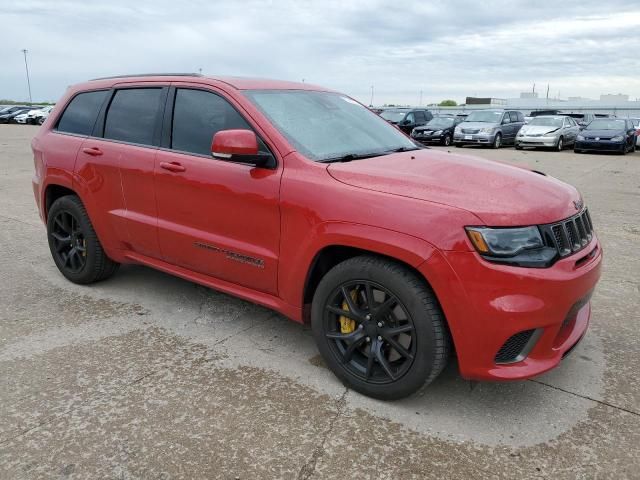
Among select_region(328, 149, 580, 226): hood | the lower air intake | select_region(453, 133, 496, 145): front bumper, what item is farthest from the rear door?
select_region(453, 133, 496, 145): front bumper

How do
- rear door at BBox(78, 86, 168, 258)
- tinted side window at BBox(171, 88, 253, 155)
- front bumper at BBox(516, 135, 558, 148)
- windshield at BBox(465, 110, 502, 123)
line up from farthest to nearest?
windshield at BBox(465, 110, 502, 123), front bumper at BBox(516, 135, 558, 148), rear door at BBox(78, 86, 168, 258), tinted side window at BBox(171, 88, 253, 155)

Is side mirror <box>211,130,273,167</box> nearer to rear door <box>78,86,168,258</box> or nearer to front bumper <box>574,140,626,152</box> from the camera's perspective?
rear door <box>78,86,168,258</box>

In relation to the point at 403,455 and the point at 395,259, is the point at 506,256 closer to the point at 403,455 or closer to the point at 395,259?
the point at 395,259

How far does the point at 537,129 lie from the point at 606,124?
98.9 inches

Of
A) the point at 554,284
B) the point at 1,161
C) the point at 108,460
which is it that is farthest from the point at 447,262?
the point at 1,161

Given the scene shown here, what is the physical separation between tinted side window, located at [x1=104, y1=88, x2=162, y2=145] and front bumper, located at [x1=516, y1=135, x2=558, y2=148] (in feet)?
63.1

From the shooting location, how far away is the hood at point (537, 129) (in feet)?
67.3

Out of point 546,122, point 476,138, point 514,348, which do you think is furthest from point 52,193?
Answer: point 546,122

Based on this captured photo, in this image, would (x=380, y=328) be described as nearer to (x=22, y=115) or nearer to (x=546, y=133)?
(x=546, y=133)

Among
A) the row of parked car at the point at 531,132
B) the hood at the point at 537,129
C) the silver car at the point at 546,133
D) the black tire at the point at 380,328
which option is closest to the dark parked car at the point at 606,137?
the row of parked car at the point at 531,132

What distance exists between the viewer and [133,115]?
13.3 ft

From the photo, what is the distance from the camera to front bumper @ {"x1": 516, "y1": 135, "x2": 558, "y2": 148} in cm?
2039

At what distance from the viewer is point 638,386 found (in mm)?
3125

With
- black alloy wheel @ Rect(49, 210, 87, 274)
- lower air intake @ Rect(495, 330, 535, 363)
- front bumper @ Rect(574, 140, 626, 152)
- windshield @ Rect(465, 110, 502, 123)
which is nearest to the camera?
lower air intake @ Rect(495, 330, 535, 363)
